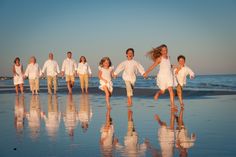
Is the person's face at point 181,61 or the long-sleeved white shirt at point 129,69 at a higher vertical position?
the person's face at point 181,61

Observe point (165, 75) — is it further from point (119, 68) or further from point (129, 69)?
point (119, 68)

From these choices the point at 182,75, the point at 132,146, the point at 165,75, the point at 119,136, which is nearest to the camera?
the point at 132,146

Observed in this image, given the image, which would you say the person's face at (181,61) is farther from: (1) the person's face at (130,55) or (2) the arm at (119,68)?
(2) the arm at (119,68)

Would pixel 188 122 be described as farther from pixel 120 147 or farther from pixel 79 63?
pixel 79 63

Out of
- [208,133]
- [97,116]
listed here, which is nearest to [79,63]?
[97,116]

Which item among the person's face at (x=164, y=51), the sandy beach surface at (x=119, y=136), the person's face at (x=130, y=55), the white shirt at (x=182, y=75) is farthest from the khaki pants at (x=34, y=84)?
the sandy beach surface at (x=119, y=136)

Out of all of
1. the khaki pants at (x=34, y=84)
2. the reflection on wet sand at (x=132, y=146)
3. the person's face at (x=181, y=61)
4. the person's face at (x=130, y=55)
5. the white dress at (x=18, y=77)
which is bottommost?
the reflection on wet sand at (x=132, y=146)

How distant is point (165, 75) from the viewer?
14.1 metres

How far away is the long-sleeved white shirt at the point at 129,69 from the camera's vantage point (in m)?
15.4

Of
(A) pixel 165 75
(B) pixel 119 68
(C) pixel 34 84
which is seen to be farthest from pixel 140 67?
(C) pixel 34 84

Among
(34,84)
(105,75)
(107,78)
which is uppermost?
(105,75)

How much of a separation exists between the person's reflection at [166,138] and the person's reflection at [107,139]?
2.53 feet

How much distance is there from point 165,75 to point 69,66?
13006mm

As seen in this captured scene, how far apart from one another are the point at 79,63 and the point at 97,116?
52.1 ft
